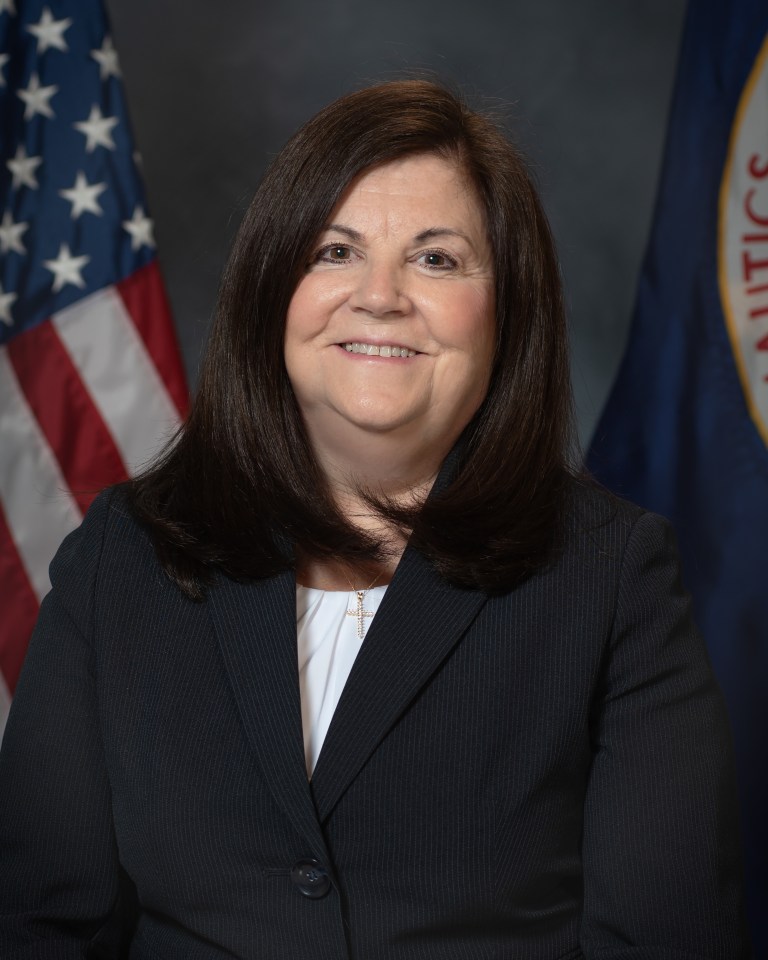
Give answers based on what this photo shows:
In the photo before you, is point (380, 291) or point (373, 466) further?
point (373, 466)

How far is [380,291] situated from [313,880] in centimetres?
78

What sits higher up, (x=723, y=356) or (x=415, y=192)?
(x=415, y=192)

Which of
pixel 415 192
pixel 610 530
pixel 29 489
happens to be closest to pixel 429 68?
pixel 29 489

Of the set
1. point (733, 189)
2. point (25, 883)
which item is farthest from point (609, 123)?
point (25, 883)

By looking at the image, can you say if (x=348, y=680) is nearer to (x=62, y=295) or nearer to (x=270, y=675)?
(x=270, y=675)

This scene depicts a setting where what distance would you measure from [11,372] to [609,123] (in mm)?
1864

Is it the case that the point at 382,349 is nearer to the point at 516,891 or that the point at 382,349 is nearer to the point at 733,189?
the point at 516,891

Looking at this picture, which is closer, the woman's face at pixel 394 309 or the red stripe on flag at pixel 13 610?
the woman's face at pixel 394 309

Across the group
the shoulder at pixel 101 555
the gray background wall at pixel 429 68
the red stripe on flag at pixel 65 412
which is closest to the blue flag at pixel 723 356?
the gray background wall at pixel 429 68

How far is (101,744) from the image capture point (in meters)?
1.68

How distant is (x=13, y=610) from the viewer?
2.77m

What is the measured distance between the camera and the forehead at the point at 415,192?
67.6 inches

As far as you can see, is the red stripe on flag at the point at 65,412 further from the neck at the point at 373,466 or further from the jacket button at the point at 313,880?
the jacket button at the point at 313,880

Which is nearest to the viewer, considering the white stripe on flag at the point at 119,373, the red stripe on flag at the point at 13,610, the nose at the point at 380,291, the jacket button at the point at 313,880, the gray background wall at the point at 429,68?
the jacket button at the point at 313,880
